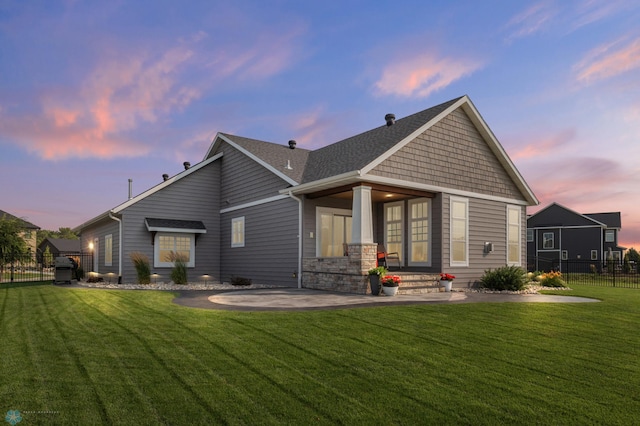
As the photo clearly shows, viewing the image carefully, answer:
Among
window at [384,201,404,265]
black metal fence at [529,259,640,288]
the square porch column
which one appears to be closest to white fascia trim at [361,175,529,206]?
the square porch column

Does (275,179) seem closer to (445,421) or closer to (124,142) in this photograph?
(124,142)

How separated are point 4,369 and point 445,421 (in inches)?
178

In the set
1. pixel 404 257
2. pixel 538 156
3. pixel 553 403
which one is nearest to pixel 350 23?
pixel 404 257

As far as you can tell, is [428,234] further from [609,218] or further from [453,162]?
[609,218]

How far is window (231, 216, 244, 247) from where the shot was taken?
17.6 m

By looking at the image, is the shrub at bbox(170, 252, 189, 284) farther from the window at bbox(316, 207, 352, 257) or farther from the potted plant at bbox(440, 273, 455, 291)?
the potted plant at bbox(440, 273, 455, 291)

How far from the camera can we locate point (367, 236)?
39.6 ft

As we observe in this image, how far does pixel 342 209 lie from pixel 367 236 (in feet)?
11.9

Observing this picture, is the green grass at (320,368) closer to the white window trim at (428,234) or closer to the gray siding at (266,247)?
the white window trim at (428,234)

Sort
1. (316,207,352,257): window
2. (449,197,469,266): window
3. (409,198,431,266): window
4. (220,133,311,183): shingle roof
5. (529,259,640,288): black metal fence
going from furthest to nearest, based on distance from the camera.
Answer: (529,259,640,288): black metal fence
(220,133,311,183): shingle roof
(316,207,352,257): window
(409,198,431,266): window
(449,197,469,266): window

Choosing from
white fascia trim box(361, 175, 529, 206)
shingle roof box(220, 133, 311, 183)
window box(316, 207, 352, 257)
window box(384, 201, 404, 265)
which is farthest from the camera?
shingle roof box(220, 133, 311, 183)

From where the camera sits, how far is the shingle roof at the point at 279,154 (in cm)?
1569

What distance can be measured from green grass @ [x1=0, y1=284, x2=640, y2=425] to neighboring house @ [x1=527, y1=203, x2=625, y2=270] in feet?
126

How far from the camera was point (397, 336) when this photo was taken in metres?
6.22
